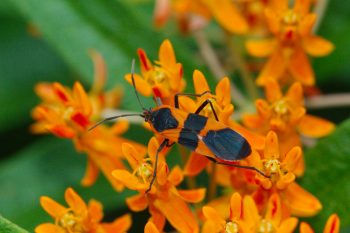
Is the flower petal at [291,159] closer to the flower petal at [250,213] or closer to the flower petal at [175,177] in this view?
the flower petal at [250,213]

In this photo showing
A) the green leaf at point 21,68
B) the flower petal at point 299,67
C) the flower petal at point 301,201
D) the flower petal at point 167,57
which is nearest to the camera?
the flower petal at point 301,201

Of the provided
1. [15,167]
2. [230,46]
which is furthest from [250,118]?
[15,167]

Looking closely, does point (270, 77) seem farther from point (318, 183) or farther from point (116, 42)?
point (116, 42)

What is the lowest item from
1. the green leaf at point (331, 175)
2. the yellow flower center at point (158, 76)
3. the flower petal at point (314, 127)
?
the green leaf at point (331, 175)

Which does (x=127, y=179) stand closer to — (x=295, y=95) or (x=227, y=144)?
(x=227, y=144)

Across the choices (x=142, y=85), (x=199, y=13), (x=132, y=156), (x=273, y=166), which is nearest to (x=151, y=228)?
(x=132, y=156)

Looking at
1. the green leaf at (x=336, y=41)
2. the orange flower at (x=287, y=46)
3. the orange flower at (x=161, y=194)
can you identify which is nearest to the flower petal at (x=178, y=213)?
the orange flower at (x=161, y=194)
